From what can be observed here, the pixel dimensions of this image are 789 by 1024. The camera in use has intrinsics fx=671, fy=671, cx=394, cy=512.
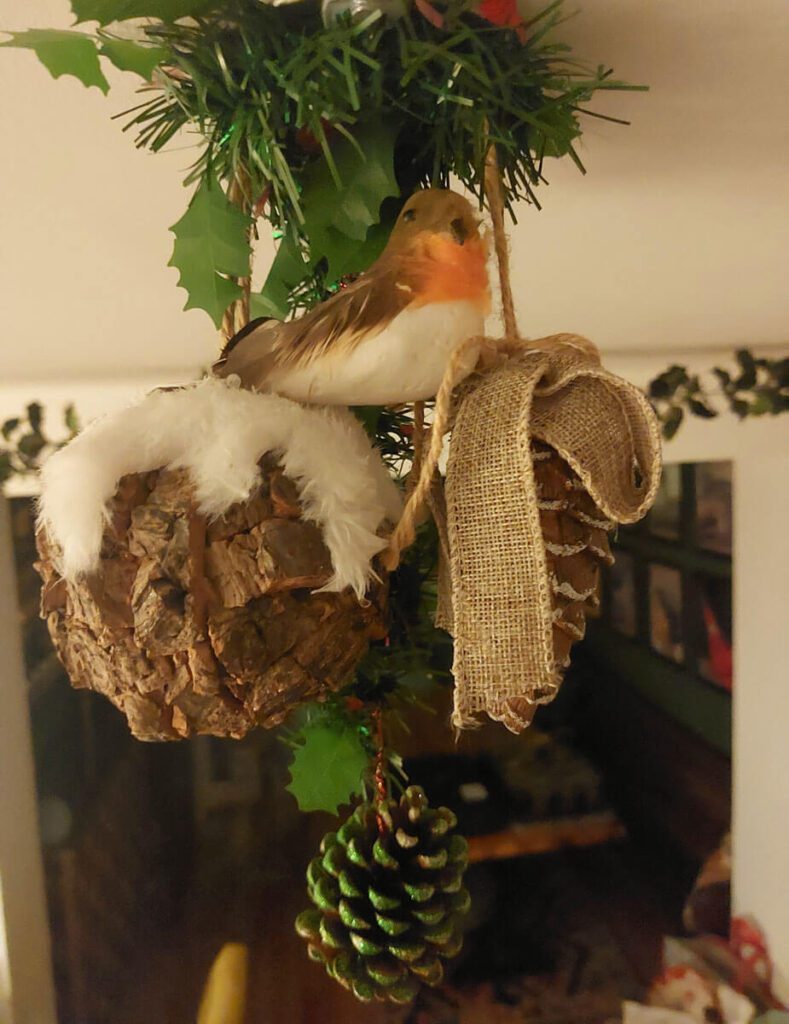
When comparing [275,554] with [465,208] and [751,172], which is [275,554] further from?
[751,172]

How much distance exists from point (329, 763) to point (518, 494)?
26cm

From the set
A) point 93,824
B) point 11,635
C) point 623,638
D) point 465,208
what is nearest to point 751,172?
point 465,208

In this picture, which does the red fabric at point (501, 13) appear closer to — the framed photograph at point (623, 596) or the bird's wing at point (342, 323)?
the bird's wing at point (342, 323)

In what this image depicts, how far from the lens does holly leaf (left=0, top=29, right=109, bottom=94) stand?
0.28m

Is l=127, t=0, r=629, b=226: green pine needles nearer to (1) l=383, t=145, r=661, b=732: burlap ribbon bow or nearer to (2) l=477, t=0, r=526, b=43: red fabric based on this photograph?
(2) l=477, t=0, r=526, b=43: red fabric

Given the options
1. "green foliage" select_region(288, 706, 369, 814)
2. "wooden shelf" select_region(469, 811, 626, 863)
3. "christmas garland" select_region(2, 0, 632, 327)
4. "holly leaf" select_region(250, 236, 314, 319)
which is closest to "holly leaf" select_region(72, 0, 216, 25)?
"christmas garland" select_region(2, 0, 632, 327)

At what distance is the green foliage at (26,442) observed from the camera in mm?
805

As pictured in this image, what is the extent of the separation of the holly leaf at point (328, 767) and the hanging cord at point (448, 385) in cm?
19

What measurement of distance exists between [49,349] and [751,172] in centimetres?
70

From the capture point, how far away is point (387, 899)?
484 millimetres

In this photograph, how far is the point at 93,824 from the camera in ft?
3.35

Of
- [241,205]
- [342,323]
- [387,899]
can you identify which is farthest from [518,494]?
[387,899]

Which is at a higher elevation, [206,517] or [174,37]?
[174,37]

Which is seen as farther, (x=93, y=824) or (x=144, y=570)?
(x=93, y=824)
